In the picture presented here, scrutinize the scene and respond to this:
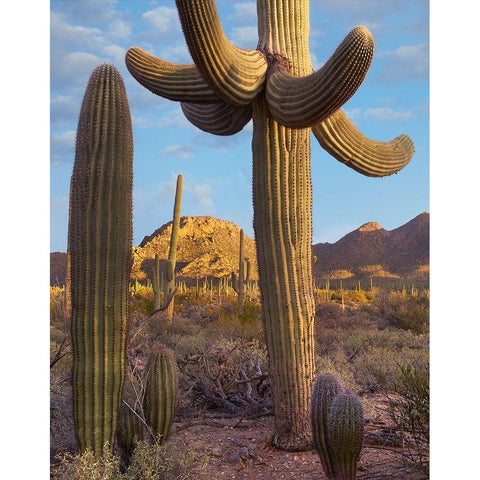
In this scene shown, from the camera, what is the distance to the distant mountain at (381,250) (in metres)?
41.4

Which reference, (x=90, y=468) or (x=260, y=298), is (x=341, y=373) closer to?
(x=260, y=298)

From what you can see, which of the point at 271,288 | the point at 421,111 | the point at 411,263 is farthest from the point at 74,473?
the point at 411,263

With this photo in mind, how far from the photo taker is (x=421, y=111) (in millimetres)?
7629

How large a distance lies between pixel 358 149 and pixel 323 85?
188 cm

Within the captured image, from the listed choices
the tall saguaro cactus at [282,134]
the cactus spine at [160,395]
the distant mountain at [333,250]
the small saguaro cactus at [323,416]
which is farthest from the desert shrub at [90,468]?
the distant mountain at [333,250]

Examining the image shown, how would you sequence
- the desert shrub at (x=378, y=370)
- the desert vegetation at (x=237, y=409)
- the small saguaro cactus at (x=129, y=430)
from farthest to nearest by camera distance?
the desert shrub at (x=378, y=370) → the small saguaro cactus at (x=129, y=430) → the desert vegetation at (x=237, y=409)

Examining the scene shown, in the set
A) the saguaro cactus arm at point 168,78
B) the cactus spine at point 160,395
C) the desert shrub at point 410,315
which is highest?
the saguaro cactus arm at point 168,78

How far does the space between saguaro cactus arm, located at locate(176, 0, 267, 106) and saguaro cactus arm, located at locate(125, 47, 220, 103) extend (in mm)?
523

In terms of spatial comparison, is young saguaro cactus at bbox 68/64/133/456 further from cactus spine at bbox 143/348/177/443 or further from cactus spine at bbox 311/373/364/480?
→ cactus spine at bbox 311/373/364/480

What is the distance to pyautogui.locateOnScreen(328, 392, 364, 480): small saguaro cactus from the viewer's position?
4.95 meters

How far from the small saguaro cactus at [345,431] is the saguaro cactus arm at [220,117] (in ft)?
11.7

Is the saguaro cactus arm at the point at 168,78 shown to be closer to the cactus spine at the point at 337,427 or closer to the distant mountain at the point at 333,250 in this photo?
the cactus spine at the point at 337,427

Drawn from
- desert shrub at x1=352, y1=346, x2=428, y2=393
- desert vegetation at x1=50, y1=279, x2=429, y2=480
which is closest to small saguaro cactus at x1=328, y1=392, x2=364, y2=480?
desert vegetation at x1=50, y1=279, x2=429, y2=480
